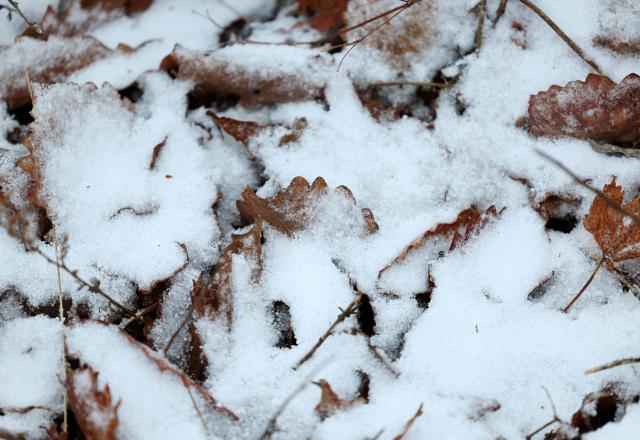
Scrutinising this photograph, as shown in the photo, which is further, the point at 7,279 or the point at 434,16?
the point at 434,16

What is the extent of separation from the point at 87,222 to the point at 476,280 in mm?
922

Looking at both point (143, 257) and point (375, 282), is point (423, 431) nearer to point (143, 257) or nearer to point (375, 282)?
point (375, 282)

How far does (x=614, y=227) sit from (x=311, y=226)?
67 cm

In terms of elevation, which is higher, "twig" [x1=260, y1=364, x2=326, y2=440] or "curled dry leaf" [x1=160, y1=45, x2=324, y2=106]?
"curled dry leaf" [x1=160, y1=45, x2=324, y2=106]

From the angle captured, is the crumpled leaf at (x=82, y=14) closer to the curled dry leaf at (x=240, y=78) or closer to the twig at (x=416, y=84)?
the curled dry leaf at (x=240, y=78)

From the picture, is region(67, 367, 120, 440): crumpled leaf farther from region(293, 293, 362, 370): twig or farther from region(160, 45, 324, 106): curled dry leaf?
region(160, 45, 324, 106): curled dry leaf

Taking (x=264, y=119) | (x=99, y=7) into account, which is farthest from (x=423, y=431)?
(x=99, y=7)

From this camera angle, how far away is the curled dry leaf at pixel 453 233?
129 cm

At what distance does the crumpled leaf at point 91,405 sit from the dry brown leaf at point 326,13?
1120 millimetres

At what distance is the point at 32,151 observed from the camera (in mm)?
1353

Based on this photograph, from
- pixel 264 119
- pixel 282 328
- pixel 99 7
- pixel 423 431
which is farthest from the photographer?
pixel 99 7

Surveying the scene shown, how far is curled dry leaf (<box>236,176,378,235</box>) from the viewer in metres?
1.30

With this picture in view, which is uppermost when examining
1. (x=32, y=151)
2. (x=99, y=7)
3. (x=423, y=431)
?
(x=99, y=7)

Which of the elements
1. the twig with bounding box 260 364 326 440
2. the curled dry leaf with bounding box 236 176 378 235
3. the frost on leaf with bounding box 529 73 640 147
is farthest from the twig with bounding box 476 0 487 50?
the twig with bounding box 260 364 326 440
